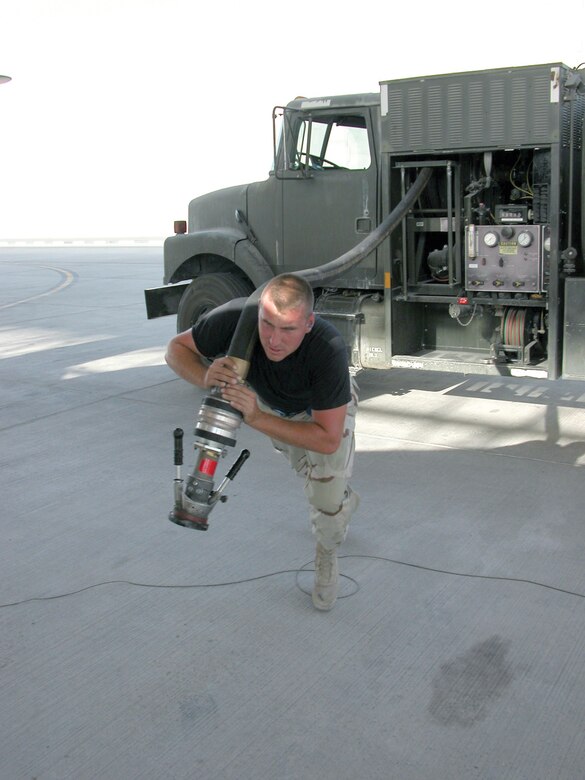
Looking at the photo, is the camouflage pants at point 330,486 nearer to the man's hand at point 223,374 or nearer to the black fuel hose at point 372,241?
the man's hand at point 223,374

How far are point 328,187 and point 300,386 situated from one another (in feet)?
15.3

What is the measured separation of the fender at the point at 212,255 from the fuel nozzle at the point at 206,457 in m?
4.96

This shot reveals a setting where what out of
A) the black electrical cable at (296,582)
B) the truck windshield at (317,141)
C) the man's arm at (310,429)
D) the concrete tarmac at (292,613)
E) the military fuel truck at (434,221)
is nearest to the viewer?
the concrete tarmac at (292,613)

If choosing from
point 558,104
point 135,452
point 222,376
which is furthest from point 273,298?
point 558,104

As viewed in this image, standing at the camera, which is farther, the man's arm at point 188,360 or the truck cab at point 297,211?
the truck cab at point 297,211

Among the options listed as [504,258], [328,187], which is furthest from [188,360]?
[328,187]

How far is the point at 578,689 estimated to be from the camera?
3291 mm

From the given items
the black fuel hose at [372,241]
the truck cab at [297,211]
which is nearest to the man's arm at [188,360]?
the black fuel hose at [372,241]

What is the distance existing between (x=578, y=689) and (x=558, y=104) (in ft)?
14.9

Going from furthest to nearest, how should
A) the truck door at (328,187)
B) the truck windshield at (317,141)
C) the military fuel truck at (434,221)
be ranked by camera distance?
the truck windshield at (317,141)
the truck door at (328,187)
the military fuel truck at (434,221)

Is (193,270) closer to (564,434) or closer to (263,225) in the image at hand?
(263,225)

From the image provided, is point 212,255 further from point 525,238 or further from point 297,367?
point 297,367

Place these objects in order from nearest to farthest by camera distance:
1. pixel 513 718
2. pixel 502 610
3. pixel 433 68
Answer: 1. pixel 513 718
2. pixel 502 610
3. pixel 433 68

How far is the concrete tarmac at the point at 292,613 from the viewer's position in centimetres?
298
